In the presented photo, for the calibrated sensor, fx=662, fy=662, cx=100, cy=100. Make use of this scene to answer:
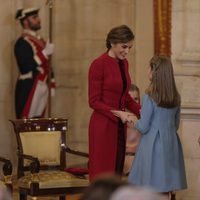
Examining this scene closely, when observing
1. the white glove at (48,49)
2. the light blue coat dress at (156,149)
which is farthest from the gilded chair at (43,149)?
the white glove at (48,49)

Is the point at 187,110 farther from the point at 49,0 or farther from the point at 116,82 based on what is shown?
the point at 49,0

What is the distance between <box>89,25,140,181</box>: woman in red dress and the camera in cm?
476

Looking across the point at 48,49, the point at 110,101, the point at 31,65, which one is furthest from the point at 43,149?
the point at 48,49

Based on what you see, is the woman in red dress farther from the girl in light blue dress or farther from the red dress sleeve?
the girl in light blue dress

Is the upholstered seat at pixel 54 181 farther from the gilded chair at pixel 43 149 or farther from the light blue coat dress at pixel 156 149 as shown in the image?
the light blue coat dress at pixel 156 149

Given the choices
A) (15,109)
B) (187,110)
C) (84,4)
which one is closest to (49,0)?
(84,4)

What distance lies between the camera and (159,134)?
4730 millimetres

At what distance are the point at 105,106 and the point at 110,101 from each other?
100mm

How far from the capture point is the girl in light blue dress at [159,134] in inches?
181

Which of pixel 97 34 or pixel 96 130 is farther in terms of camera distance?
pixel 97 34

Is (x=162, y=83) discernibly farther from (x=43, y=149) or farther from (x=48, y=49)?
(x=48, y=49)

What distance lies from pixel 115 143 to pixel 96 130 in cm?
17

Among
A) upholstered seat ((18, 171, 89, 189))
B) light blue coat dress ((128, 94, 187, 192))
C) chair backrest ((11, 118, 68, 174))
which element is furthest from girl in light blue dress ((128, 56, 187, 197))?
chair backrest ((11, 118, 68, 174))

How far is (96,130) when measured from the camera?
494cm
